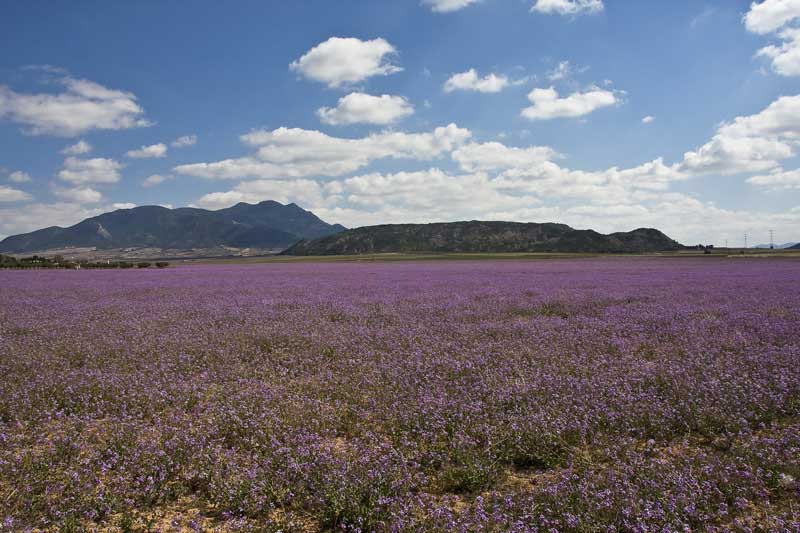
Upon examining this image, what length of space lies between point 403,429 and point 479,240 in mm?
164896

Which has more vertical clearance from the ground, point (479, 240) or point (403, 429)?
point (479, 240)

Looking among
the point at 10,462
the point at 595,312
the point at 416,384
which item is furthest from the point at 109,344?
the point at 595,312

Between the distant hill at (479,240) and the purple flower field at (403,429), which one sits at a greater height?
the distant hill at (479,240)

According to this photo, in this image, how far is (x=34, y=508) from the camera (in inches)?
123

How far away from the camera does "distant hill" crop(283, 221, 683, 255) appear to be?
479 feet

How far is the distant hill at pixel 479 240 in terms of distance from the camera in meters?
146

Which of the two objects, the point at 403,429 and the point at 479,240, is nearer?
the point at 403,429

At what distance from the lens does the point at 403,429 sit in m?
4.56

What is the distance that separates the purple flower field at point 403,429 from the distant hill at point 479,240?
14126cm

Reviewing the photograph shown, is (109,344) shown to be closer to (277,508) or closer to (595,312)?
(277,508)

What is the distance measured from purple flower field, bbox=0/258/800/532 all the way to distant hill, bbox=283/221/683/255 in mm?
141262

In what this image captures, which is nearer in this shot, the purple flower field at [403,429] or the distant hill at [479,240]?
the purple flower field at [403,429]

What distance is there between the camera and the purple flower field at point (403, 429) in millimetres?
3074

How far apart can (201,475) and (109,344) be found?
5.51 meters
